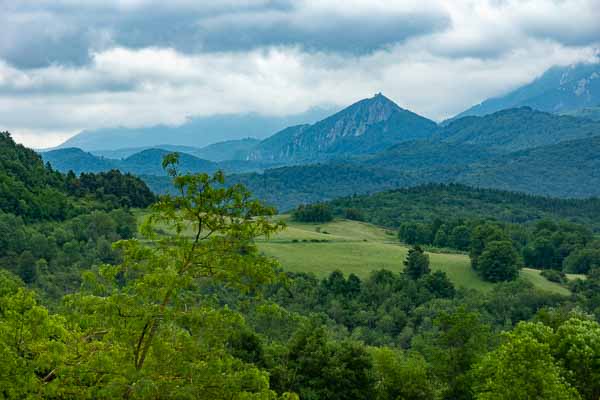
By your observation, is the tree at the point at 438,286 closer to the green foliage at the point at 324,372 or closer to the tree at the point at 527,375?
the green foliage at the point at 324,372

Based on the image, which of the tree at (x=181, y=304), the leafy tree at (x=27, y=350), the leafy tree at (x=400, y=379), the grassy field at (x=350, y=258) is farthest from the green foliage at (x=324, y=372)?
the grassy field at (x=350, y=258)

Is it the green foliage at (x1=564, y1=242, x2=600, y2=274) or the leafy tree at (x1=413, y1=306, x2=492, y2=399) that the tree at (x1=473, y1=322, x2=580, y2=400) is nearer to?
the leafy tree at (x1=413, y1=306, x2=492, y2=399)

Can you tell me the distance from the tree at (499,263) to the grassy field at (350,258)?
2094mm

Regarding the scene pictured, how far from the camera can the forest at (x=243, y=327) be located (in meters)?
16.5

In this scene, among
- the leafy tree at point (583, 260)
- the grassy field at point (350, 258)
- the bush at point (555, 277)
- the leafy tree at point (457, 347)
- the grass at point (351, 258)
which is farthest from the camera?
the leafy tree at point (583, 260)

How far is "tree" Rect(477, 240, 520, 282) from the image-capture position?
110188 millimetres

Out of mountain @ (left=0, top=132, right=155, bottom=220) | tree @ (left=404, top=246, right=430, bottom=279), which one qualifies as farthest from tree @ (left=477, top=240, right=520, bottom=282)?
mountain @ (left=0, top=132, right=155, bottom=220)

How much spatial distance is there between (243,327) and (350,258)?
92.7m

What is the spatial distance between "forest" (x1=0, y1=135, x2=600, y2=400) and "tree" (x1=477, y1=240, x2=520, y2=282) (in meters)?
6.05

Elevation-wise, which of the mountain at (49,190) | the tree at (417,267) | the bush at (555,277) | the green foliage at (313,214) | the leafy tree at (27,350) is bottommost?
the bush at (555,277)

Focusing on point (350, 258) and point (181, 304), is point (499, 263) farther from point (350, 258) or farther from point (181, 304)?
point (181, 304)

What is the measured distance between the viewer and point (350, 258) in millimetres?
121312

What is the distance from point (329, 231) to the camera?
160 metres

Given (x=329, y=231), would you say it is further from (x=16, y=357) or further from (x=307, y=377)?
(x=16, y=357)
